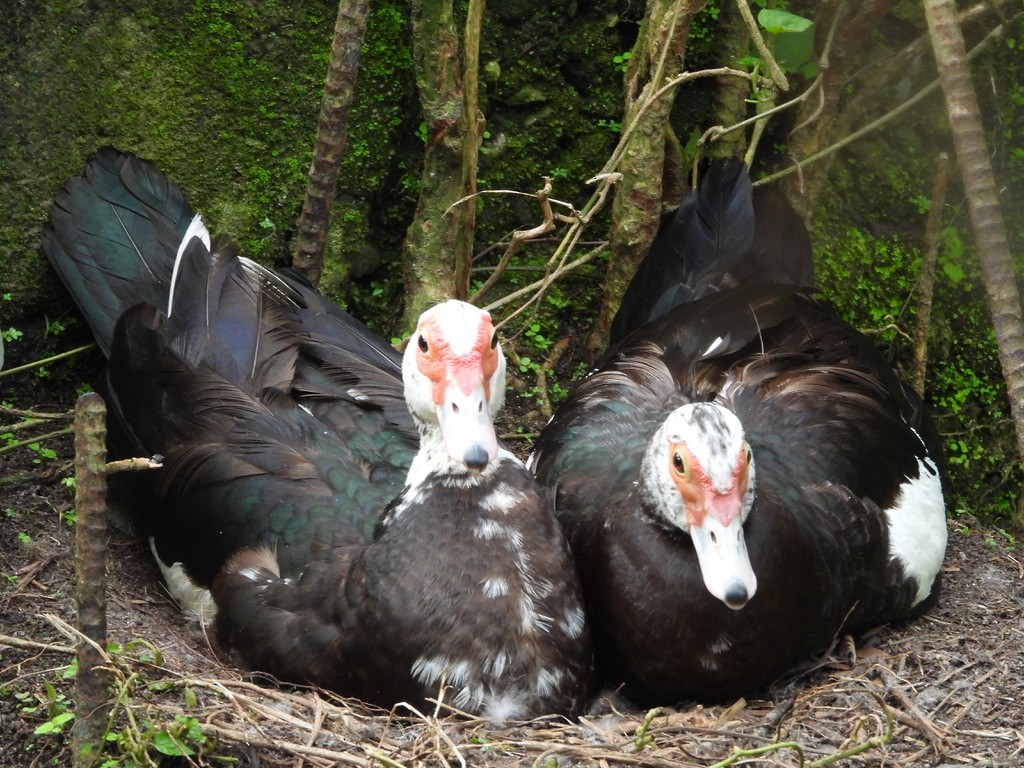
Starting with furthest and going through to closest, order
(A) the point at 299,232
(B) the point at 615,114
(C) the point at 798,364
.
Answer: (B) the point at 615,114, (A) the point at 299,232, (C) the point at 798,364

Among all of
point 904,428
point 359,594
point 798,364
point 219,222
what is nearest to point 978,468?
point 904,428

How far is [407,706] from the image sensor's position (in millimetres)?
3145

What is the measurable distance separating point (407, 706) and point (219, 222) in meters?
2.21

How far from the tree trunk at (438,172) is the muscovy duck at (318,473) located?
380 mm

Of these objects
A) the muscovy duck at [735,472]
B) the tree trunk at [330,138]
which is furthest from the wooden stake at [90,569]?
the tree trunk at [330,138]

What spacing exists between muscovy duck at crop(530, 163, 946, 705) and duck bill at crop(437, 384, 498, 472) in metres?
0.48

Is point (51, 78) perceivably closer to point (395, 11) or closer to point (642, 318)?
point (395, 11)

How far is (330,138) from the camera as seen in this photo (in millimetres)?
4215

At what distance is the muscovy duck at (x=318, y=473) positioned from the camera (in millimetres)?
3229

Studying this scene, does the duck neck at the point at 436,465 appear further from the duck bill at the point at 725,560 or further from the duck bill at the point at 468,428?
the duck bill at the point at 725,560

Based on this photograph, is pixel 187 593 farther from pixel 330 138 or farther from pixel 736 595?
pixel 736 595

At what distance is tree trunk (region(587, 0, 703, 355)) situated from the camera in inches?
180

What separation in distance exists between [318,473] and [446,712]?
0.91 meters

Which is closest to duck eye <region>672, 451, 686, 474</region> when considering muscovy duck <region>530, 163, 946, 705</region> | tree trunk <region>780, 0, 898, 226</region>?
muscovy duck <region>530, 163, 946, 705</region>
